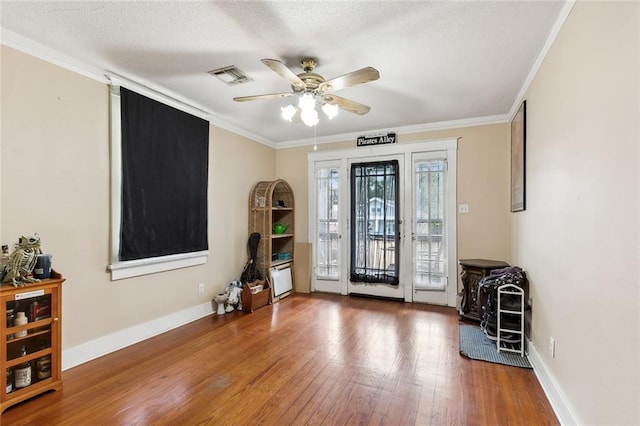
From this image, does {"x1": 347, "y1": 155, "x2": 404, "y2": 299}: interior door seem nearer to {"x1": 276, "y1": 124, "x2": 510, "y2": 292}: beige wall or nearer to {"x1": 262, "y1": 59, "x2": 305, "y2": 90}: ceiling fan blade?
{"x1": 276, "y1": 124, "x2": 510, "y2": 292}: beige wall

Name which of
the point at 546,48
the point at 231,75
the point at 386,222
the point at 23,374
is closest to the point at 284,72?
the point at 231,75

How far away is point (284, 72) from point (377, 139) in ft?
9.06

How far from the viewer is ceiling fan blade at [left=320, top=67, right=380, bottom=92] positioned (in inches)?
85.0

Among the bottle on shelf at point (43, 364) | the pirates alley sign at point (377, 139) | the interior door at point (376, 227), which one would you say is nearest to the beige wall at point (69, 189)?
the bottle on shelf at point (43, 364)

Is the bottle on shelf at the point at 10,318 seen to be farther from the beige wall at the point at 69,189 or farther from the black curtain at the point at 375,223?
the black curtain at the point at 375,223

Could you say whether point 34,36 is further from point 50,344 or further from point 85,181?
point 50,344

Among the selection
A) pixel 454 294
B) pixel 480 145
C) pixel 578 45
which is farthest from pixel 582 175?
pixel 454 294

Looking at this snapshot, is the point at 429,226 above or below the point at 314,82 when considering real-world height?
below

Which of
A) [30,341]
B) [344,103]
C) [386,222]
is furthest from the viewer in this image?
[386,222]

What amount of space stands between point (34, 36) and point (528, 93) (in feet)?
13.5

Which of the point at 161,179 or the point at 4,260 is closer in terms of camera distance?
the point at 4,260

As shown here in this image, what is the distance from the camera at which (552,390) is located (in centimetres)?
210

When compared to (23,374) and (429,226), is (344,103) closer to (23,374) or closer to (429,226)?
(429,226)

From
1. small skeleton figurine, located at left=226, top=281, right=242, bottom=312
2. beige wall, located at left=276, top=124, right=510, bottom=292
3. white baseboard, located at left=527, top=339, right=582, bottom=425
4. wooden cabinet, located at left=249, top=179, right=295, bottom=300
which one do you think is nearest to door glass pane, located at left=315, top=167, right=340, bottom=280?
wooden cabinet, located at left=249, top=179, right=295, bottom=300
